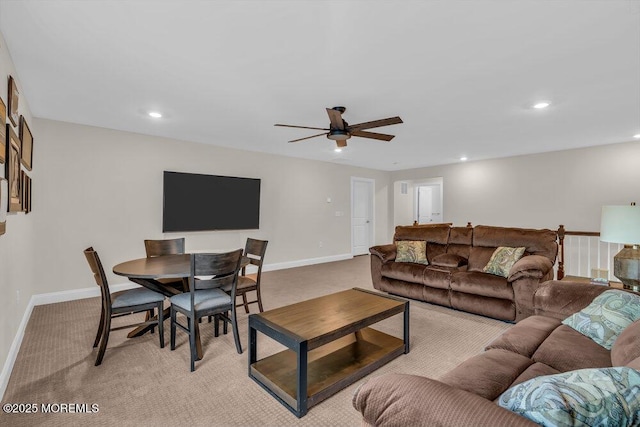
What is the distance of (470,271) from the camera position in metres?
3.91

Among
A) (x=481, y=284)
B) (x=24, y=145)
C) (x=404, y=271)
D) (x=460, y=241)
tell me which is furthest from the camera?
(x=460, y=241)

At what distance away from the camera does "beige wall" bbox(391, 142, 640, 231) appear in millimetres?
5473

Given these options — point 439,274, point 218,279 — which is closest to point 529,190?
point 439,274

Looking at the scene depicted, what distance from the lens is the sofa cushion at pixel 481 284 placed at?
338 cm

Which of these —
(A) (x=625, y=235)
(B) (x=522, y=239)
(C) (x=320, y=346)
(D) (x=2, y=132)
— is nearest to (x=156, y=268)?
(D) (x=2, y=132)

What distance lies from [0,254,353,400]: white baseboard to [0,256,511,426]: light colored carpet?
59 mm

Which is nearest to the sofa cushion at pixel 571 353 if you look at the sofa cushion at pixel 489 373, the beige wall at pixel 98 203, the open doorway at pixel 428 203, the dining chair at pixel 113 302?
the sofa cushion at pixel 489 373

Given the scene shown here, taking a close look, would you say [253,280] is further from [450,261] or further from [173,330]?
[450,261]

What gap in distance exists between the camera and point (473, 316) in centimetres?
364

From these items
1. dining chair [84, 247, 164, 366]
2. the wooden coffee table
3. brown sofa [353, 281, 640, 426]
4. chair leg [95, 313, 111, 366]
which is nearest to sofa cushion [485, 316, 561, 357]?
brown sofa [353, 281, 640, 426]

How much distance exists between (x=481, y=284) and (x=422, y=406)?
3.04 metres

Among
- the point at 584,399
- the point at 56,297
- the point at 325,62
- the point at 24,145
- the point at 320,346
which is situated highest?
the point at 325,62

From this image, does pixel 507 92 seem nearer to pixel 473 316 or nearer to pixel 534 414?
pixel 473 316

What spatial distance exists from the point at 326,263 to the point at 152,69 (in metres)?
5.29
